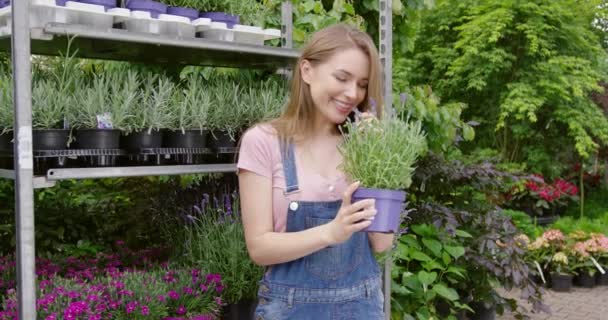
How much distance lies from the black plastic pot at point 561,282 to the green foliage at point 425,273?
2326 mm

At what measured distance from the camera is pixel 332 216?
5.77 feet

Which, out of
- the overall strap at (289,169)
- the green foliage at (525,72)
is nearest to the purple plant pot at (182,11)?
the overall strap at (289,169)

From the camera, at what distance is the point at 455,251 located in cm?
374

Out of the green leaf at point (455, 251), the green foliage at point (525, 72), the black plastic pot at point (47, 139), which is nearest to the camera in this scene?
the black plastic pot at point (47, 139)

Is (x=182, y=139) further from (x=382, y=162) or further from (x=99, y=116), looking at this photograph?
(x=382, y=162)

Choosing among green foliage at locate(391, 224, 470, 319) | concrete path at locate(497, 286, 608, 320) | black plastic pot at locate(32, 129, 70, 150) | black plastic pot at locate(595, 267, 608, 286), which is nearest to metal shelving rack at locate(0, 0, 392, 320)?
black plastic pot at locate(32, 129, 70, 150)

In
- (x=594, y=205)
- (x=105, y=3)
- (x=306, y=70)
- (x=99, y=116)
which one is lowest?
(x=594, y=205)

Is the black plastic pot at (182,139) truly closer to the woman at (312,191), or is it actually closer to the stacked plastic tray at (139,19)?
the stacked plastic tray at (139,19)

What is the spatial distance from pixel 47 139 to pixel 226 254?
3.09ft

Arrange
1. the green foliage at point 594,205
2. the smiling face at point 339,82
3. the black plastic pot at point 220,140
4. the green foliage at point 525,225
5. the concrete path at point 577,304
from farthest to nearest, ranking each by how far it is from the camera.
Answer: the green foliage at point 594,205 < the green foliage at point 525,225 < the concrete path at point 577,304 < the black plastic pot at point 220,140 < the smiling face at point 339,82

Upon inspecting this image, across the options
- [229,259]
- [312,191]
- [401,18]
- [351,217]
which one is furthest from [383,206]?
[401,18]

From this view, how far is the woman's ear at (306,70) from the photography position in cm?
179

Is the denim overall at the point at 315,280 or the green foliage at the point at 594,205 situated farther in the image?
the green foliage at the point at 594,205

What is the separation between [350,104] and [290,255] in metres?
0.43
